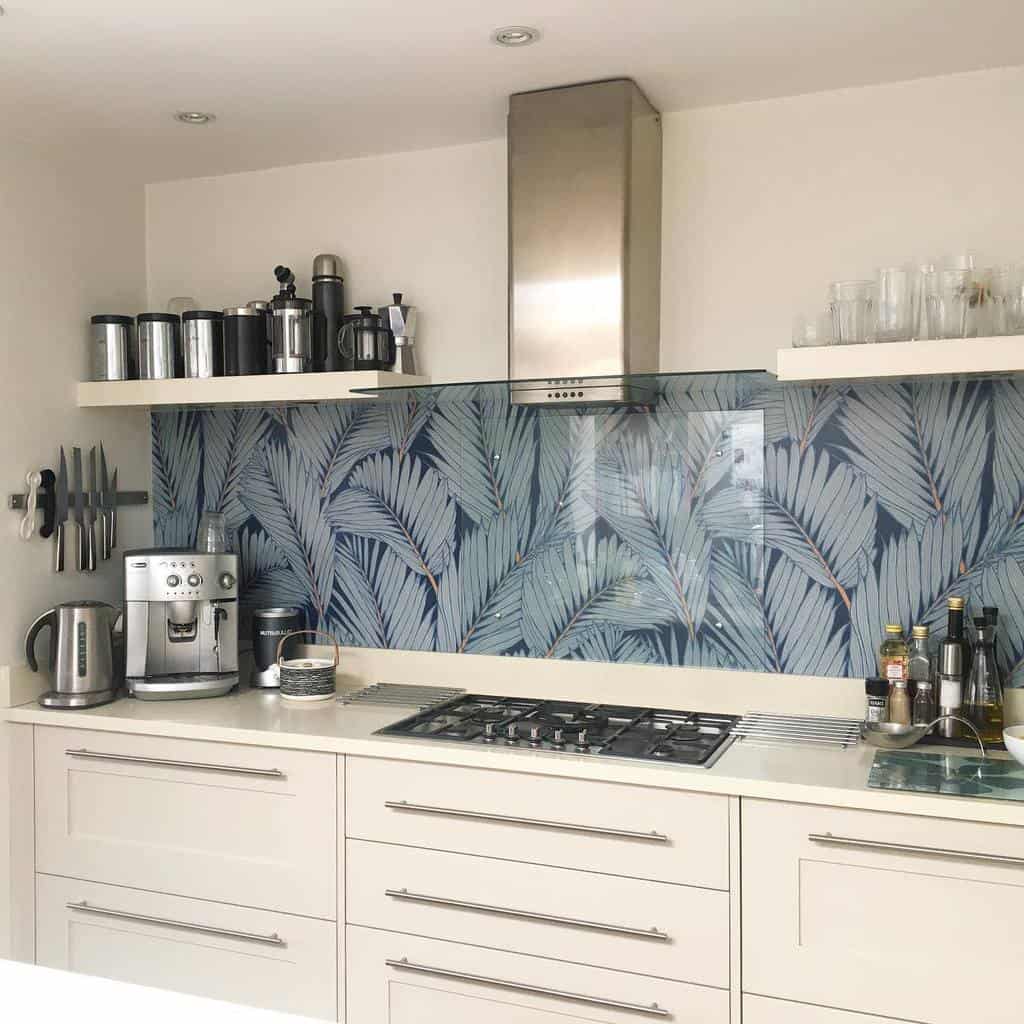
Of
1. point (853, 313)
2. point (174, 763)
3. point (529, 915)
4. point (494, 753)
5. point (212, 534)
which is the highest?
point (853, 313)

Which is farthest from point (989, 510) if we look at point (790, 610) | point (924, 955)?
point (924, 955)

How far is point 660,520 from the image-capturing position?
2.86m

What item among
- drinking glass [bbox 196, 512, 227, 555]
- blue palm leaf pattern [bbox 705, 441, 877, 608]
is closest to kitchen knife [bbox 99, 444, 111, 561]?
drinking glass [bbox 196, 512, 227, 555]

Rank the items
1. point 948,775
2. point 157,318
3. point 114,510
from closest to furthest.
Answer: point 948,775, point 157,318, point 114,510

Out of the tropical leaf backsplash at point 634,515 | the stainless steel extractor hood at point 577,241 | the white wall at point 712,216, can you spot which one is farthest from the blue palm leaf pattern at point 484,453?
the stainless steel extractor hood at point 577,241

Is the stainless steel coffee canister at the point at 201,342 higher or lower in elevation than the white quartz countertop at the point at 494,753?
higher

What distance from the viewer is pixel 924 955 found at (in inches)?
80.2

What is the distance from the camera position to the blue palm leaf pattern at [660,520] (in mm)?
2830

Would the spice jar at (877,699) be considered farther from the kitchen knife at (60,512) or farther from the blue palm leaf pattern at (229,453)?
the kitchen knife at (60,512)

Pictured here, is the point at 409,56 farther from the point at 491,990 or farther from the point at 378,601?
the point at 491,990

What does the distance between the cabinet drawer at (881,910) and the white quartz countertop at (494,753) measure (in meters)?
0.04

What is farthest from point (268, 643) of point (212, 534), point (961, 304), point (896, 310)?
point (961, 304)

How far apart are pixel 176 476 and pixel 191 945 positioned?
1.42m

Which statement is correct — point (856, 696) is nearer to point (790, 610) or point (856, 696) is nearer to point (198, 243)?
point (790, 610)
